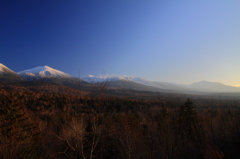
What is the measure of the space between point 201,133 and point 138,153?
650cm

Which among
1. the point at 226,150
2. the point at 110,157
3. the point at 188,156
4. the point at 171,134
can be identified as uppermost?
the point at 171,134

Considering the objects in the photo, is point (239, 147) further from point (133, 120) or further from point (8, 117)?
point (8, 117)

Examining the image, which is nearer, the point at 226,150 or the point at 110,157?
the point at 226,150

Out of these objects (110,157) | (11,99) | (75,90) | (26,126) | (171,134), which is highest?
(75,90)

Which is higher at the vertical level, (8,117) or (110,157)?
(8,117)

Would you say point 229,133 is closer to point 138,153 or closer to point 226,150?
point 226,150

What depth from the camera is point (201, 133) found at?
9.23m

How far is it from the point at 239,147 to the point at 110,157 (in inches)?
426

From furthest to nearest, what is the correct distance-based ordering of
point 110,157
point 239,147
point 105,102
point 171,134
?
point 110,157 → point 239,147 → point 171,134 → point 105,102

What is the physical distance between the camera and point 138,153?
21.5 feet

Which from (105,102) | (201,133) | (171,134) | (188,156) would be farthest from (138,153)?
(201,133)

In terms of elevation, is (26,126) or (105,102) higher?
(105,102)

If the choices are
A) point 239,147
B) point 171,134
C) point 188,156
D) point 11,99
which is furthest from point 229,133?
point 11,99

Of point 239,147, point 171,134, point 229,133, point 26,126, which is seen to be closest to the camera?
point 171,134
